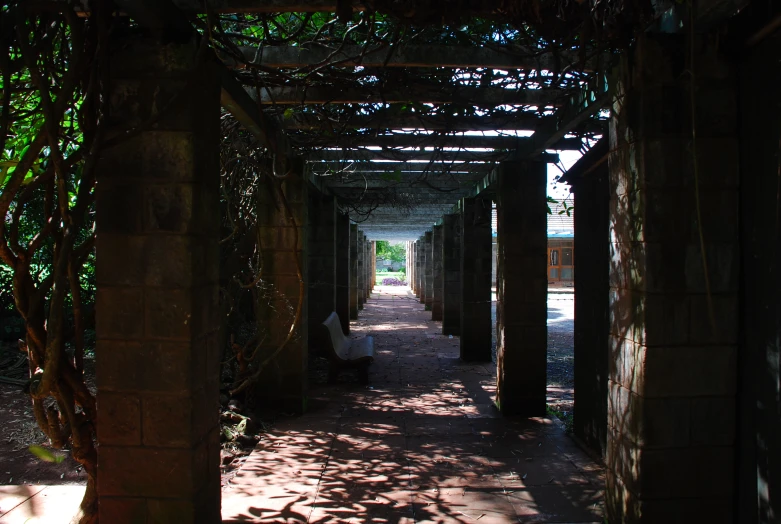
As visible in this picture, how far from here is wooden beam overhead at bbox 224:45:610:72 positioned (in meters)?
3.66

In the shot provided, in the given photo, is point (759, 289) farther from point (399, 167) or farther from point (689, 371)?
point (399, 167)

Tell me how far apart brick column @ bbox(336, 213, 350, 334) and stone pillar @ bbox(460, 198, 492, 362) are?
2.75 m

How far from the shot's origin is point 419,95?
438cm

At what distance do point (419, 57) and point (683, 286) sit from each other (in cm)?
212

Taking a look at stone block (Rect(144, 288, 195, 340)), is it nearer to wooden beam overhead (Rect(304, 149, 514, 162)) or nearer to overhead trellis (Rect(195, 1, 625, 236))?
overhead trellis (Rect(195, 1, 625, 236))

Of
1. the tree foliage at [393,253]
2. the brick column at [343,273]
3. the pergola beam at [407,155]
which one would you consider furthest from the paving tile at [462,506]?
the tree foliage at [393,253]

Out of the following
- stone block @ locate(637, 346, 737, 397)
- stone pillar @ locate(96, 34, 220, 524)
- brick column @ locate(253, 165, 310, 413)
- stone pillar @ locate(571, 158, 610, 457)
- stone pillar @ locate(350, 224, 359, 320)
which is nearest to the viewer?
stone pillar @ locate(96, 34, 220, 524)

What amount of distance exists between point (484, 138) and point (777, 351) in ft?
12.6

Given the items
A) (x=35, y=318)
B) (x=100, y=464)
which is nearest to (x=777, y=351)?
(x=100, y=464)

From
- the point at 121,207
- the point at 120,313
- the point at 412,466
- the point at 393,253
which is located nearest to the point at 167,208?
the point at 121,207

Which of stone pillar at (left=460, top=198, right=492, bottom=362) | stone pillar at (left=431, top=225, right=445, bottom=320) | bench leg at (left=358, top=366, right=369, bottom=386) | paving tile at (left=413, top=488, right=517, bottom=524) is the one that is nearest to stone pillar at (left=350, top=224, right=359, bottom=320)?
stone pillar at (left=431, top=225, right=445, bottom=320)

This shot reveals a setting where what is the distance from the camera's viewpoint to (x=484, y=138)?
582cm

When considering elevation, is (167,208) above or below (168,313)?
above

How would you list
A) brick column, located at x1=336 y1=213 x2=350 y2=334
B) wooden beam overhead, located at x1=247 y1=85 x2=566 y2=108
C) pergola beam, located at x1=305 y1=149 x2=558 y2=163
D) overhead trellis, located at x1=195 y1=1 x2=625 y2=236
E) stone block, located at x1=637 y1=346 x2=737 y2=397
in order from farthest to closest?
brick column, located at x1=336 y1=213 x2=350 y2=334 < pergola beam, located at x1=305 y1=149 x2=558 y2=163 < wooden beam overhead, located at x1=247 y1=85 x2=566 y2=108 < overhead trellis, located at x1=195 y1=1 x2=625 y2=236 < stone block, located at x1=637 y1=346 x2=737 y2=397
